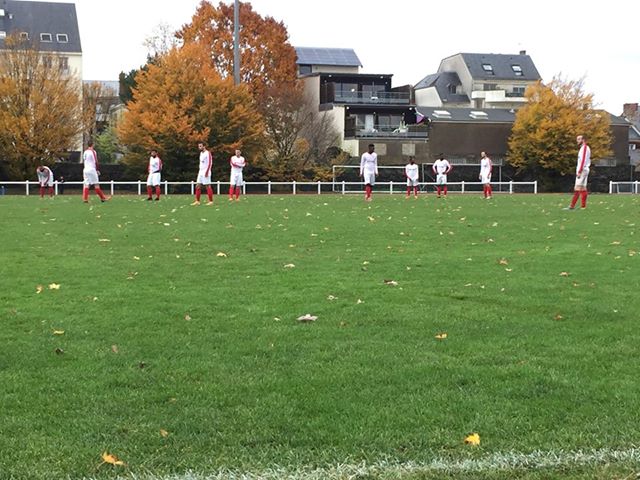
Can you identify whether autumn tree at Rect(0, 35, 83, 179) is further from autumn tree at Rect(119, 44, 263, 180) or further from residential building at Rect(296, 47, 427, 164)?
residential building at Rect(296, 47, 427, 164)

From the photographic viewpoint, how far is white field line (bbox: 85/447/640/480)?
3.57 metres

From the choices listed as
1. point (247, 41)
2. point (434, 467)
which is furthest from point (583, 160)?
point (247, 41)

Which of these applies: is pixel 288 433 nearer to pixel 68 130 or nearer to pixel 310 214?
pixel 310 214

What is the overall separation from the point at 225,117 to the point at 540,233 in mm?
34341

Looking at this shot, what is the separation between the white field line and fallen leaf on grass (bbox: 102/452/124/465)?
0.57 feet

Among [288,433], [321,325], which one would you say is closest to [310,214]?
[321,325]

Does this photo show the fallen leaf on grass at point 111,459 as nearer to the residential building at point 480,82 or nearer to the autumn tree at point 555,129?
the autumn tree at point 555,129

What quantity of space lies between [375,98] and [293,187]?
24.5 m

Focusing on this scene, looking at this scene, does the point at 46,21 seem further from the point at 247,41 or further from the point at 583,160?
the point at 583,160

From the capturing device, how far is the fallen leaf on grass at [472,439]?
3.94 meters

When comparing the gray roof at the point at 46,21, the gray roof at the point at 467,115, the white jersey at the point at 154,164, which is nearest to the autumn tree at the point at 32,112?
the white jersey at the point at 154,164

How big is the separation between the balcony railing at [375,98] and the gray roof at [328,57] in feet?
52.6

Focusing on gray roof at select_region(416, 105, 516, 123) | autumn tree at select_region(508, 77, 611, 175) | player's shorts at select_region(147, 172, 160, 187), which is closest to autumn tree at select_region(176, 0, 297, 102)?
gray roof at select_region(416, 105, 516, 123)

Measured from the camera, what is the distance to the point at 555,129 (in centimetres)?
5616
